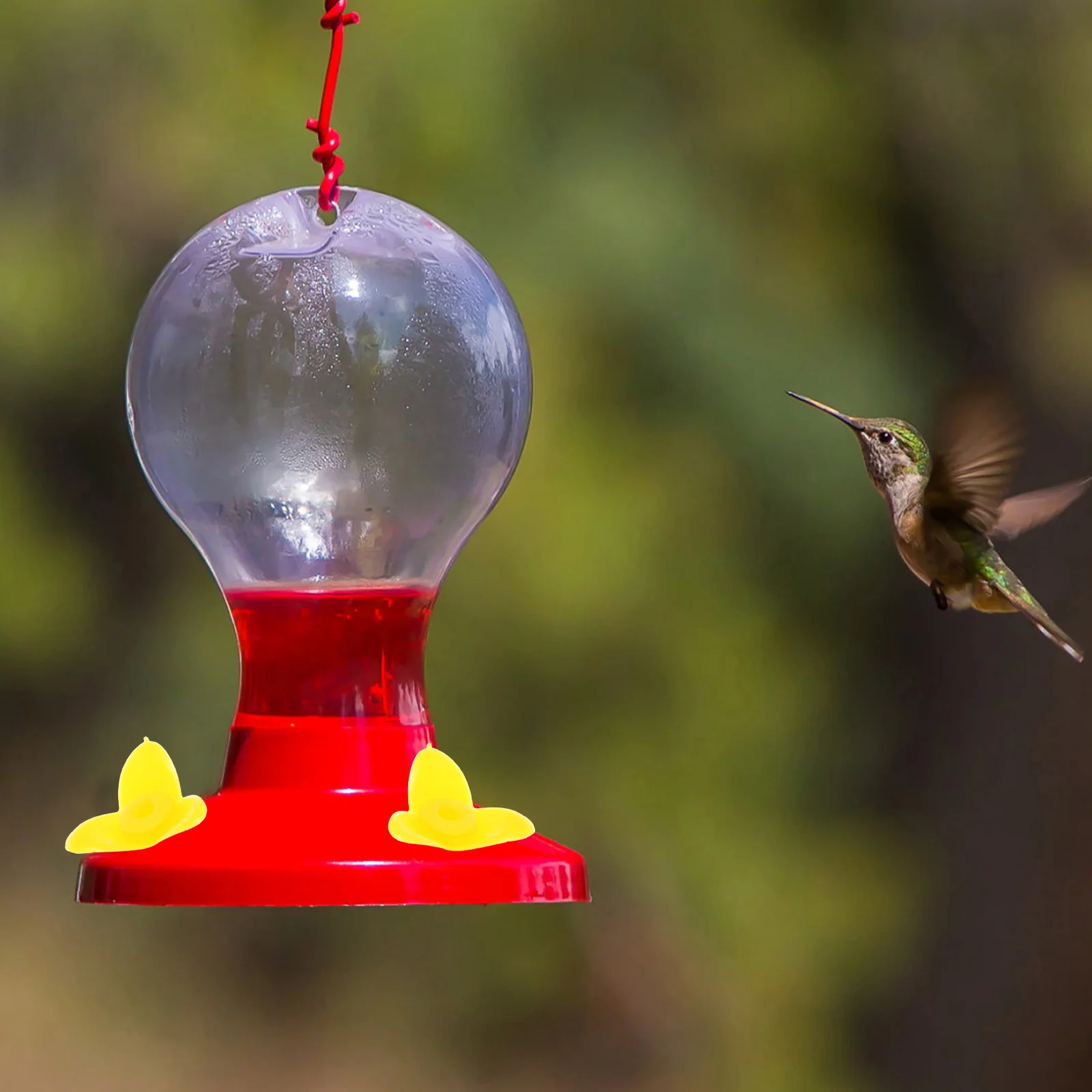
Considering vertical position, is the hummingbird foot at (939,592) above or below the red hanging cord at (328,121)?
below

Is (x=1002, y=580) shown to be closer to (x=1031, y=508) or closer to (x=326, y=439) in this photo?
(x=1031, y=508)

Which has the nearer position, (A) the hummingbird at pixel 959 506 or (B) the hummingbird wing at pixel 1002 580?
(A) the hummingbird at pixel 959 506

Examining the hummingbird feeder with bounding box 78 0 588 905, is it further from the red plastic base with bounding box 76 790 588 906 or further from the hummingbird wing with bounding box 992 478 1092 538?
the hummingbird wing with bounding box 992 478 1092 538

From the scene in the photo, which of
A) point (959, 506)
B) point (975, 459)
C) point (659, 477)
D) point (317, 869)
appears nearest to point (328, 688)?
point (317, 869)

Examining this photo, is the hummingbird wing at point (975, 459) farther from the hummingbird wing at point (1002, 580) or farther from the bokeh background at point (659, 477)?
the bokeh background at point (659, 477)

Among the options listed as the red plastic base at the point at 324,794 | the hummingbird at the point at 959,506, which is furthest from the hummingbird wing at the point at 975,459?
the red plastic base at the point at 324,794

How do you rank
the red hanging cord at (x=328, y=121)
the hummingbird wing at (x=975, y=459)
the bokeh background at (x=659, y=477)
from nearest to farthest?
the red hanging cord at (x=328, y=121) < the hummingbird wing at (x=975, y=459) < the bokeh background at (x=659, y=477)

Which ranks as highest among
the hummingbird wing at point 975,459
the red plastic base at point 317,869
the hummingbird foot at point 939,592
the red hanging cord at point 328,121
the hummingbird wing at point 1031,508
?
the red hanging cord at point 328,121

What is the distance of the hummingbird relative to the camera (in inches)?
130

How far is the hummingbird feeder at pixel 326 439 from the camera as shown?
2373 mm

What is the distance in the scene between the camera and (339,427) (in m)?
2.43

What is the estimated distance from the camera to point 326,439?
243 centimetres

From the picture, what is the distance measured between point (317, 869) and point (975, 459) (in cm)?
173

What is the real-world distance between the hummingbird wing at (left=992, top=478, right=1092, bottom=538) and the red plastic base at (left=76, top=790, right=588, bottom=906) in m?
1.46
